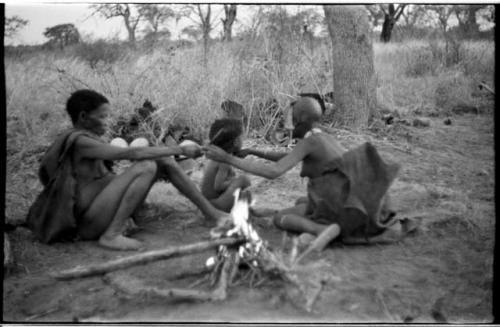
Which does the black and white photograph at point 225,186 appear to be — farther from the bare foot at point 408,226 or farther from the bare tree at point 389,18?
the bare tree at point 389,18

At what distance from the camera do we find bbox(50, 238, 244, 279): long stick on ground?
298 cm

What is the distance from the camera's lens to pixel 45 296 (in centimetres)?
298

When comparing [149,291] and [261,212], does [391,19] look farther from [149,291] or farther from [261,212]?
[149,291]

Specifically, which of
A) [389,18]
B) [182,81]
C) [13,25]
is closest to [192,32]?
[182,81]

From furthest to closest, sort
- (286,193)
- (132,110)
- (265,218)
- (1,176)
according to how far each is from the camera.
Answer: (132,110)
(286,193)
(265,218)
(1,176)

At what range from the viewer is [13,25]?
3.62 m

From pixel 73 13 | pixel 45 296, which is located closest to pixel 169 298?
pixel 45 296

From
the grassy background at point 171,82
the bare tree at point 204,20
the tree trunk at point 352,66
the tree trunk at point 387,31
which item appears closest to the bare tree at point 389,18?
the tree trunk at point 387,31

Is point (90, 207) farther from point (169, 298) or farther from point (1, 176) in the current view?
point (169, 298)

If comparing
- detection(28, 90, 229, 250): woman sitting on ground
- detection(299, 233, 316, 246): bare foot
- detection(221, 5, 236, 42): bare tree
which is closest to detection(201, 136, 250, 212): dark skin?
detection(28, 90, 229, 250): woman sitting on ground

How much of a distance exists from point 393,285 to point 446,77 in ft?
19.3

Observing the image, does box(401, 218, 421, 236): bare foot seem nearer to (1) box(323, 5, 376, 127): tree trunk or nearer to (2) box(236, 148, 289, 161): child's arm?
(2) box(236, 148, 289, 161): child's arm

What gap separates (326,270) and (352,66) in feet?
14.4

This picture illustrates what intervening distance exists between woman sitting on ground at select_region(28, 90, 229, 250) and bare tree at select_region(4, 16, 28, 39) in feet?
1.95
